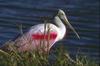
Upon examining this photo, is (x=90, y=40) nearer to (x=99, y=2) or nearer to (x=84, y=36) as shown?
(x=84, y=36)

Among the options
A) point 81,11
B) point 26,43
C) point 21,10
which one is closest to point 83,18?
point 81,11

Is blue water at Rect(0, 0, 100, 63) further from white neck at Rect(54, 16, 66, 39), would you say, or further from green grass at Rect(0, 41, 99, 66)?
green grass at Rect(0, 41, 99, 66)

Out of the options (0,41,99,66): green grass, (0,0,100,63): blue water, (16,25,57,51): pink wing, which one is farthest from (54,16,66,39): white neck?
(0,41,99,66): green grass

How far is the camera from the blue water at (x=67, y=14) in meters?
16.3

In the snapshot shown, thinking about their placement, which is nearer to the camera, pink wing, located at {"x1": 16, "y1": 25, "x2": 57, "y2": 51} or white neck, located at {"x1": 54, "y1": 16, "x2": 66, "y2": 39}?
pink wing, located at {"x1": 16, "y1": 25, "x2": 57, "y2": 51}

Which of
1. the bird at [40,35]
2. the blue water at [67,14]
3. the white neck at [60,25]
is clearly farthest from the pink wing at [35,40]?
the blue water at [67,14]

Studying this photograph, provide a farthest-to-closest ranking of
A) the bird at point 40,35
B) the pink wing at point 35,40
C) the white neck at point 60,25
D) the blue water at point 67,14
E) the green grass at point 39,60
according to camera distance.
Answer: the blue water at point 67,14 < the white neck at point 60,25 < the bird at point 40,35 < the pink wing at point 35,40 < the green grass at point 39,60

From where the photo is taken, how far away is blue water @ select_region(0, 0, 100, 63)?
16.3m

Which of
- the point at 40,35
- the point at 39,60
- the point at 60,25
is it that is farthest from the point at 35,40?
the point at 39,60

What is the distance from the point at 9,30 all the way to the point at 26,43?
8528 millimetres

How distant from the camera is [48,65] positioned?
7184mm

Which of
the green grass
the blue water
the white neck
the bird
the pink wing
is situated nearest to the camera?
the green grass

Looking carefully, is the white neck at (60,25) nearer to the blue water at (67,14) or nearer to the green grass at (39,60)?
the blue water at (67,14)

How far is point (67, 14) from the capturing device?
736 inches
